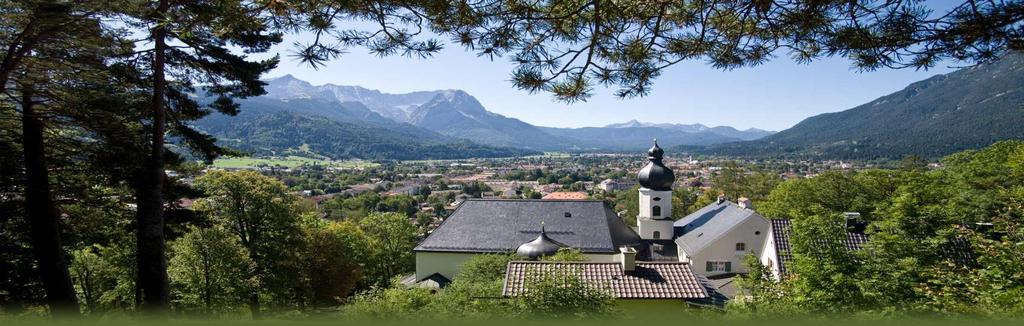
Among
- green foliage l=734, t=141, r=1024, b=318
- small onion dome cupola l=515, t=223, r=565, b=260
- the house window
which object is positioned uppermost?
green foliage l=734, t=141, r=1024, b=318

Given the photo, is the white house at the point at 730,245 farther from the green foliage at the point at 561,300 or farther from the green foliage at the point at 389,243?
the green foliage at the point at 561,300

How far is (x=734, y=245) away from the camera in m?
25.8

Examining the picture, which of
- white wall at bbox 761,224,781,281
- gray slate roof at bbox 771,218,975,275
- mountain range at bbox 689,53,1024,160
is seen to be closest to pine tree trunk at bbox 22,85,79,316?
gray slate roof at bbox 771,218,975,275

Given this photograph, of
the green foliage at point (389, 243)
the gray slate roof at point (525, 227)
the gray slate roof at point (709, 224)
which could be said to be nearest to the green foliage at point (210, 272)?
the gray slate roof at point (525, 227)

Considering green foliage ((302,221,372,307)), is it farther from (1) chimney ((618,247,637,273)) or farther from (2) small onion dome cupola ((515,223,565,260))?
(1) chimney ((618,247,637,273))

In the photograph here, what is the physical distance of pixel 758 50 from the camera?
5.70 m

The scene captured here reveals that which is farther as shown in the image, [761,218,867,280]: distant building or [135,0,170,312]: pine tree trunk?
[761,218,867,280]: distant building

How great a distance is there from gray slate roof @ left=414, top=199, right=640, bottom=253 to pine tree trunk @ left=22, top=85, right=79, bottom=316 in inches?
647

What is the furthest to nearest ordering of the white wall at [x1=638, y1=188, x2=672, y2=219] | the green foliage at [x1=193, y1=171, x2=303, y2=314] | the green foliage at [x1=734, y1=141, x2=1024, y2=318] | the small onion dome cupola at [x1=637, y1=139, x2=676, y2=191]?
the small onion dome cupola at [x1=637, y1=139, x2=676, y2=191]
the white wall at [x1=638, y1=188, x2=672, y2=219]
the green foliage at [x1=193, y1=171, x2=303, y2=314]
the green foliage at [x1=734, y1=141, x2=1024, y2=318]

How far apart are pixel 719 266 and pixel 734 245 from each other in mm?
1289

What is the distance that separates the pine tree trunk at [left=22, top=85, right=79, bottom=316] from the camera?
820 centimetres

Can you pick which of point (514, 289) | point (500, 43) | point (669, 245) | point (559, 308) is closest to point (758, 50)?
point (500, 43)

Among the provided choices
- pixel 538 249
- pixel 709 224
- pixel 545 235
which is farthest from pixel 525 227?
pixel 709 224

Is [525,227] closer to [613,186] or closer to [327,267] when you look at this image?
[327,267]
